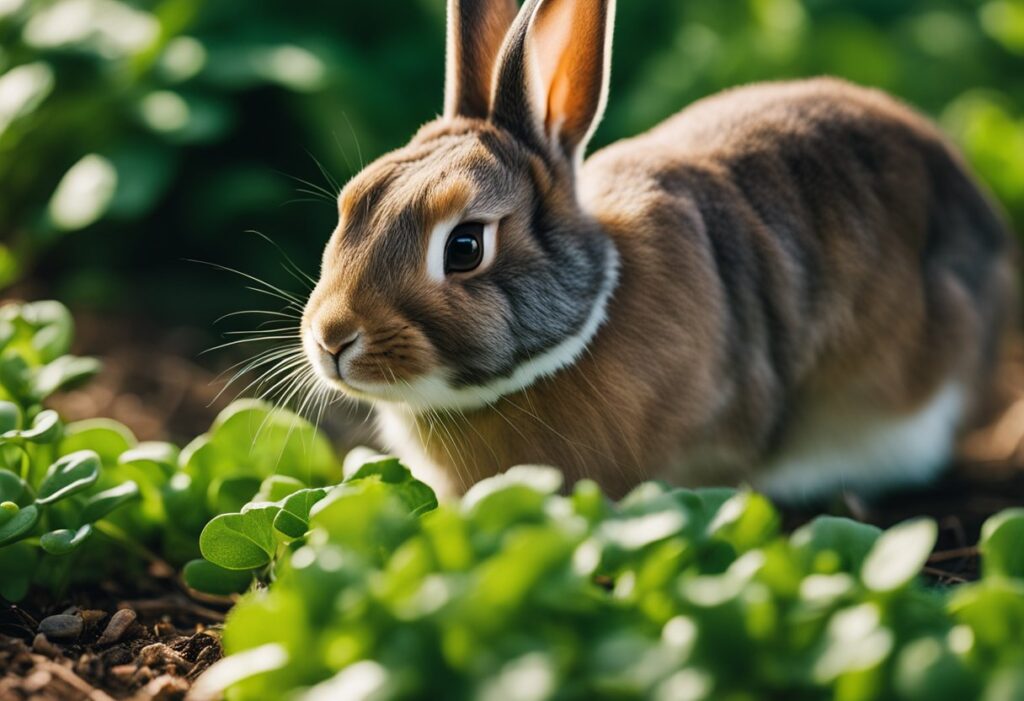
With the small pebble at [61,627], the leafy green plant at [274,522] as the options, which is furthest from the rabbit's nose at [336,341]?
the small pebble at [61,627]

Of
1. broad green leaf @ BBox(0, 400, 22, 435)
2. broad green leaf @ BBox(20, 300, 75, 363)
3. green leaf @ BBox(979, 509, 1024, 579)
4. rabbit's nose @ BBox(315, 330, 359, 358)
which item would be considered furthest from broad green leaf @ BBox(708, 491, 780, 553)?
broad green leaf @ BBox(20, 300, 75, 363)

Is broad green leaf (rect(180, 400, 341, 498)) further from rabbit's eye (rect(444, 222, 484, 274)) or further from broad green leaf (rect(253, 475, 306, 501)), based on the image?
rabbit's eye (rect(444, 222, 484, 274))

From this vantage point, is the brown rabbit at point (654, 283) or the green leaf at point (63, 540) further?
the brown rabbit at point (654, 283)

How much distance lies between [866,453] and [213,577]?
2367 millimetres

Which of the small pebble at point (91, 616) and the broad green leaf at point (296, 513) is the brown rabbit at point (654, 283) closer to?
the broad green leaf at point (296, 513)

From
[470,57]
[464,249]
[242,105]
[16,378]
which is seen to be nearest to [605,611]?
[464,249]

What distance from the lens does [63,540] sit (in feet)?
9.84

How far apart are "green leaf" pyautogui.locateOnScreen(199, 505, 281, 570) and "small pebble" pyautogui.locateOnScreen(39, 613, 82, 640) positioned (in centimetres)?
43

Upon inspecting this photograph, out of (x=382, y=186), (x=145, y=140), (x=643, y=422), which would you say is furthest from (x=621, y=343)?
(x=145, y=140)

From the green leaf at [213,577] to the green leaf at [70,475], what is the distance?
355 mm

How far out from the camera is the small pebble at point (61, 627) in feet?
10.1

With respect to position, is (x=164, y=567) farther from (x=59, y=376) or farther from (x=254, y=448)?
(x=59, y=376)

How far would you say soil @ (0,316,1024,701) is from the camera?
9.37ft

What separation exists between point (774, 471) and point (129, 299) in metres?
3.23
